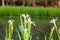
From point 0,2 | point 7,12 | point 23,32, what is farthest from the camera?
point 0,2

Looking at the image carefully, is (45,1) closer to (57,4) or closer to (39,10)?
(57,4)

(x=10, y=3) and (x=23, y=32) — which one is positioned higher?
(x=23, y=32)

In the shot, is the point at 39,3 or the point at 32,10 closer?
the point at 32,10

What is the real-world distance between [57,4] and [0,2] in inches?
222

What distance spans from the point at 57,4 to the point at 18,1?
12.8 feet

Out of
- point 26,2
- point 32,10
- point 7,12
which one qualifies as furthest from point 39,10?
point 26,2

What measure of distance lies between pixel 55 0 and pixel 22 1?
3.62m

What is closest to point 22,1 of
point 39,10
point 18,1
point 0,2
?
point 18,1

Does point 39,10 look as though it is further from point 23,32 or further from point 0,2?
point 23,32

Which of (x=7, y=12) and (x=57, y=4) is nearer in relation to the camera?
(x=7, y=12)

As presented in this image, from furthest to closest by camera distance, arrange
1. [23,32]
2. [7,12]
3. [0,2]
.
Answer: [0,2] → [7,12] → [23,32]

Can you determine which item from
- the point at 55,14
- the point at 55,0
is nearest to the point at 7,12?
the point at 55,14

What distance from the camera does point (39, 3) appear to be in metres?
27.6

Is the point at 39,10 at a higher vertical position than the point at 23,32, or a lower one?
lower
